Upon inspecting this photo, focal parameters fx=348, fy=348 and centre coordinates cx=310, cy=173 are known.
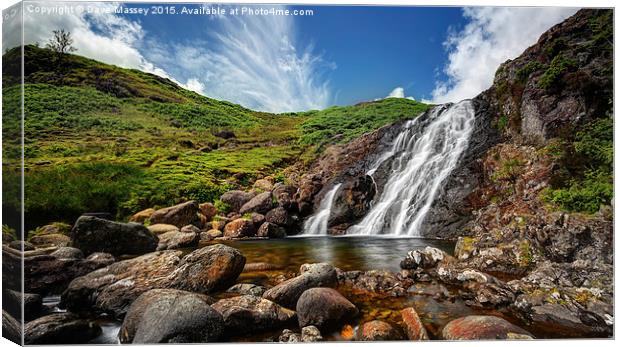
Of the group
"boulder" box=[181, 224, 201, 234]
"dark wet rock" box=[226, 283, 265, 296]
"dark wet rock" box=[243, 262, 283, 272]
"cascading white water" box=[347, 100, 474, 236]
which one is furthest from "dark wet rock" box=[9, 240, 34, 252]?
"cascading white water" box=[347, 100, 474, 236]

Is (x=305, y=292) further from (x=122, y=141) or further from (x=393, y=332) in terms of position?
(x=122, y=141)

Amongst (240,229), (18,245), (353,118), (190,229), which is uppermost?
(353,118)

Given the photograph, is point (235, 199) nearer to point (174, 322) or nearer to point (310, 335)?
point (174, 322)

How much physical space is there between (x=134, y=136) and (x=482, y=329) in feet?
23.5

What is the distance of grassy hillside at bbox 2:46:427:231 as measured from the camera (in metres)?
5.27

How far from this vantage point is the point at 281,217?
8906mm

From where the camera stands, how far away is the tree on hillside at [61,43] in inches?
199

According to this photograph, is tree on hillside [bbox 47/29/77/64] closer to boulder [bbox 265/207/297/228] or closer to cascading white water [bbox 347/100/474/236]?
boulder [bbox 265/207/297/228]

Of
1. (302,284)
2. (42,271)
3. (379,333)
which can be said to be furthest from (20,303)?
(379,333)

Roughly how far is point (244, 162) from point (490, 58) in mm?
5479

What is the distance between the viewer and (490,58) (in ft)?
19.4

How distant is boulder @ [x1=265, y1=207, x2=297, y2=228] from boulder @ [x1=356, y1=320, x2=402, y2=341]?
4.65 metres

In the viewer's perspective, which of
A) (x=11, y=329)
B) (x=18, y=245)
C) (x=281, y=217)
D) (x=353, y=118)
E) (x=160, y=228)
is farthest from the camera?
(x=281, y=217)

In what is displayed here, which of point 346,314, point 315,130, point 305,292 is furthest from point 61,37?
point 346,314
